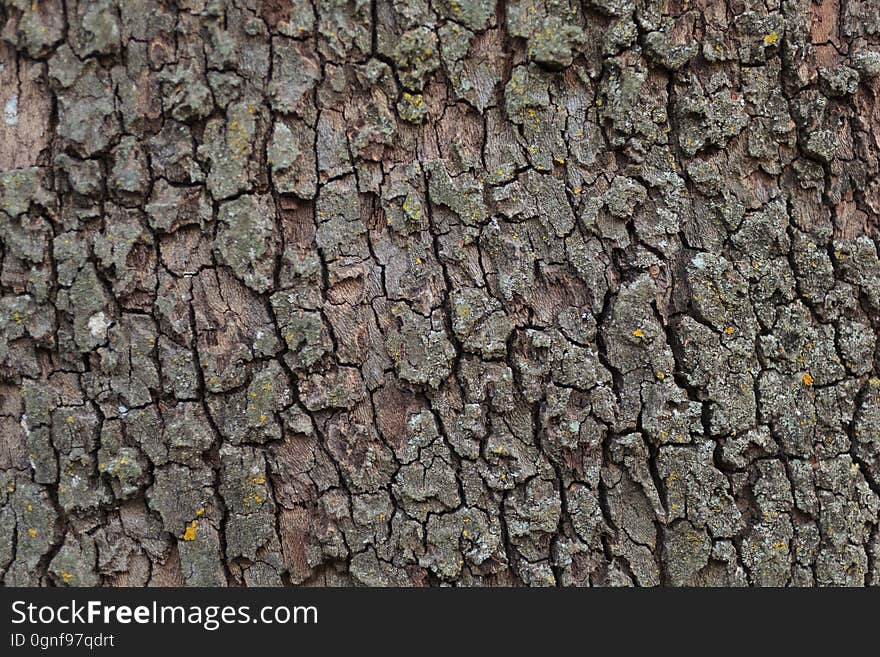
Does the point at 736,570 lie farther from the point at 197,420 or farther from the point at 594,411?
the point at 197,420

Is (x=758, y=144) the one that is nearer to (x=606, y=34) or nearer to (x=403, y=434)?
(x=606, y=34)

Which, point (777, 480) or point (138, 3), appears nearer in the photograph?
point (138, 3)

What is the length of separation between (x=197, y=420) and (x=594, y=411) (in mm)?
946

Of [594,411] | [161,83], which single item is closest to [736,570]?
Answer: [594,411]

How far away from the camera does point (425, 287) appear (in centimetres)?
170

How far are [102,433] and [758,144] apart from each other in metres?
1.73

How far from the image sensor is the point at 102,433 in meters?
1.70

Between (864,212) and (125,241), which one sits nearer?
(125,241)

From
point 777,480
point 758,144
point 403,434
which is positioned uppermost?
point 758,144

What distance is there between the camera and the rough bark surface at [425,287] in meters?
1.66

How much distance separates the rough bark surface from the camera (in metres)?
1.66

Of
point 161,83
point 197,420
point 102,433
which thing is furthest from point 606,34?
point 102,433

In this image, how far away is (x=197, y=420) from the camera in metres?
1.69

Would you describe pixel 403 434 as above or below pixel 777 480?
above
